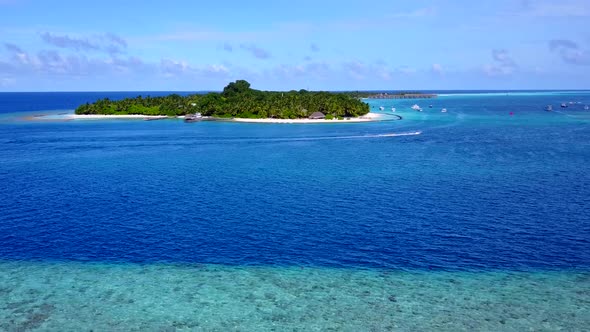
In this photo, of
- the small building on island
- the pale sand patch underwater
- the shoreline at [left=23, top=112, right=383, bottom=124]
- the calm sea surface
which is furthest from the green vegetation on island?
the pale sand patch underwater

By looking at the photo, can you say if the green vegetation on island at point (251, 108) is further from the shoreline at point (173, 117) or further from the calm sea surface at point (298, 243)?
the calm sea surface at point (298, 243)

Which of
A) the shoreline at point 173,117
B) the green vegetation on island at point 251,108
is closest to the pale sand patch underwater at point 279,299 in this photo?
the shoreline at point 173,117

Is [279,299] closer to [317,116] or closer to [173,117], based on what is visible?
[317,116]

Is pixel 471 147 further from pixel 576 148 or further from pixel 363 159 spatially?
pixel 363 159

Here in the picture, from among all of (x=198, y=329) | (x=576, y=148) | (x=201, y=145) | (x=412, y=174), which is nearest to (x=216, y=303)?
(x=198, y=329)

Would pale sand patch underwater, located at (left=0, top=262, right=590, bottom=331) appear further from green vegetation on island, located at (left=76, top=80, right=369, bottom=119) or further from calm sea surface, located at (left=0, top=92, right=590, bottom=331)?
green vegetation on island, located at (left=76, top=80, right=369, bottom=119)

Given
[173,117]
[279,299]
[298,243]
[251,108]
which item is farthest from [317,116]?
[279,299]
